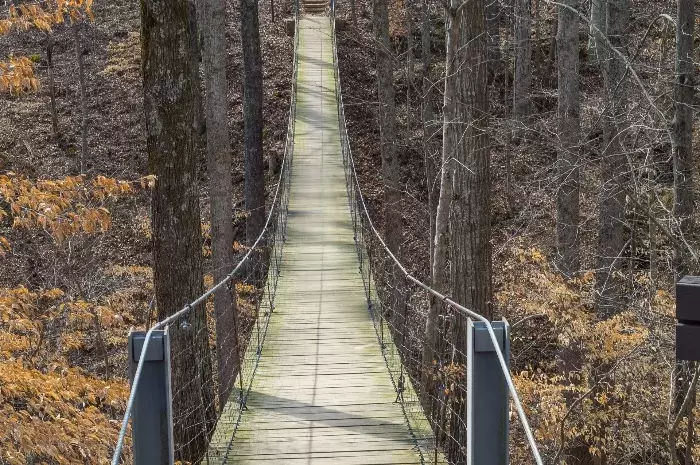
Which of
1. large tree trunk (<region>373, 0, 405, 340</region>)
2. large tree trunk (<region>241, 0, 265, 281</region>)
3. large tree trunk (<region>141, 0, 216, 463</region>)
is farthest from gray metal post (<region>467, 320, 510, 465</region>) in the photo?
large tree trunk (<region>241, 0, 265, 281</region>)

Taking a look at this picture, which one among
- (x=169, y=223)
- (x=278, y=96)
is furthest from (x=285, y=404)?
(x=278, y=96)

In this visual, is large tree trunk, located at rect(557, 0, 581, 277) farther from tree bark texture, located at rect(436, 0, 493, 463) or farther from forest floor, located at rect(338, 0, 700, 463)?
tree bark texture, located at rect(436, 0, 493, 463)

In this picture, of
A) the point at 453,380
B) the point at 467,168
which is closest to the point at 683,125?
the point at 467,168

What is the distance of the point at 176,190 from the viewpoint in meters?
5.39

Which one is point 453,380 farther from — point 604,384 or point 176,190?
point 176,190

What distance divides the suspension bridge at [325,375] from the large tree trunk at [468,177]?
44 cm

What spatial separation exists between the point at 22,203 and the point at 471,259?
3.45 meters

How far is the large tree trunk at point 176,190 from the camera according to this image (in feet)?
17.3

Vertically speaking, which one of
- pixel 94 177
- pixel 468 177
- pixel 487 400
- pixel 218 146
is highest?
pixel 218 146

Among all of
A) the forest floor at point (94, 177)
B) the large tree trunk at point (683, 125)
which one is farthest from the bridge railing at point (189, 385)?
the large tree trunk at point (683, 125)

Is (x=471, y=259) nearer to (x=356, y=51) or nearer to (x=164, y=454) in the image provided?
(x=164, y=454)

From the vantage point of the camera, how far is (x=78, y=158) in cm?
1892

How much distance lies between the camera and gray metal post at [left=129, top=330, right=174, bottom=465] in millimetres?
2771

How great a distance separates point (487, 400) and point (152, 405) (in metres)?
1.19
